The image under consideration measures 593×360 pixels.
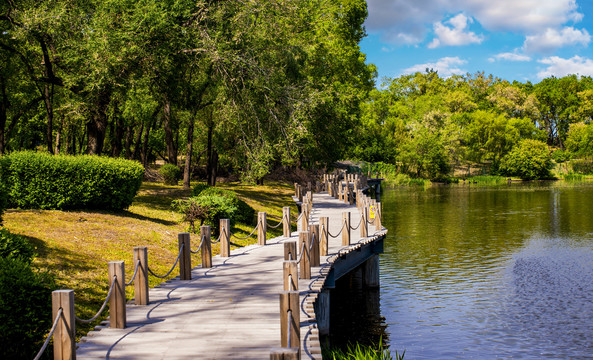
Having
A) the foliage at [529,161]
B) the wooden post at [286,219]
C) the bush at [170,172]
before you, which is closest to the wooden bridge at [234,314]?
the wooden post at [286,219]

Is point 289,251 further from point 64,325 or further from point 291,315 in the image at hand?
point 64,325

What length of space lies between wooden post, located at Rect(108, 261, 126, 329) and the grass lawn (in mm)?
1461

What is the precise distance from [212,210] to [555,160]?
296 ft

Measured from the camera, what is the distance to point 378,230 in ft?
66.3

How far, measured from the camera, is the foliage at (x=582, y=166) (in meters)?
92.2

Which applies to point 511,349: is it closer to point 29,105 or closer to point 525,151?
point 29,105

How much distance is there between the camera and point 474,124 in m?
93.9

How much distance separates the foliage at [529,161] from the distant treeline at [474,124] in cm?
15

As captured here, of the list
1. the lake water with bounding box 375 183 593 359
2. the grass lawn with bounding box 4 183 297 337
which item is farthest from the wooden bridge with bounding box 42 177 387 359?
the lake water with bounding box 375 183 593 359

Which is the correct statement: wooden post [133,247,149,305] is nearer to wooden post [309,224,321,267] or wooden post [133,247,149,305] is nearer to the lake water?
wooden post [309,224,321,267]

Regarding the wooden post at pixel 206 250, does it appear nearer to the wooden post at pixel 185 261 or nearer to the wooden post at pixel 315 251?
the wooden post at pixel 185 261

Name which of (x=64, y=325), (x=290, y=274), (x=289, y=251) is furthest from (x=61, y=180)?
(x=64, y=325)

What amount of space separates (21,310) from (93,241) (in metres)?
6.72

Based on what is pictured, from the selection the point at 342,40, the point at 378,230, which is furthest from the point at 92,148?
the point at 342,40
